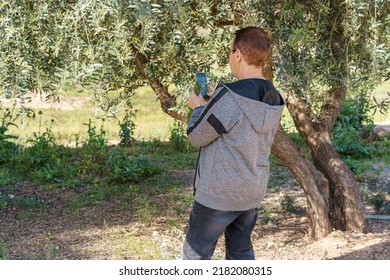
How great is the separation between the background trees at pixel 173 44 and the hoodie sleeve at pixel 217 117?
0.45 meters

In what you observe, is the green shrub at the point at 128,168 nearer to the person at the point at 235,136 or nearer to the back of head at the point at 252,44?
the person at the point at 235,136

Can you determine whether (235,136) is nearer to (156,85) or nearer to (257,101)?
(257,101)

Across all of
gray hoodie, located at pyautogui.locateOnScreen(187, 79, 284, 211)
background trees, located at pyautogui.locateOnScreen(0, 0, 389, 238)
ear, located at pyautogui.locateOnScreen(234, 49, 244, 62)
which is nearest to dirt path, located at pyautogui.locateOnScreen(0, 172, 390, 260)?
background trees, located at pyautogui.locateOnScreen(0, 0, 389, 238)

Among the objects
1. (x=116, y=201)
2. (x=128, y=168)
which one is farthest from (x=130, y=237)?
(x=128, y=168)

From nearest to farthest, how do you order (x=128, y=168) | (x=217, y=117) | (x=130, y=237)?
(x=217, y=117) → (x=130, y=237) → (x=128, y=168)

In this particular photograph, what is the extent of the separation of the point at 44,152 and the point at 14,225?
7.83 feet

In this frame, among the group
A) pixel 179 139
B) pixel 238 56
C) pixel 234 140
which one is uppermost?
pixel 238 56

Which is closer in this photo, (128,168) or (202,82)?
(202,82)

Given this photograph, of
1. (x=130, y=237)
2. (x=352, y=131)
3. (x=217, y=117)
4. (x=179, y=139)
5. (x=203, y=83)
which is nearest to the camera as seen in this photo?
(x=217, y=117)

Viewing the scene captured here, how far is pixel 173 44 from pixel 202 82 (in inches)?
11.1

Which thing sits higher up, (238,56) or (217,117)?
(238,56)

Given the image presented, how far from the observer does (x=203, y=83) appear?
4039 millimetres

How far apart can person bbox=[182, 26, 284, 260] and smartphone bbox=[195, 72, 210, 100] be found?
4cm
